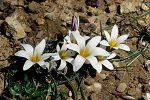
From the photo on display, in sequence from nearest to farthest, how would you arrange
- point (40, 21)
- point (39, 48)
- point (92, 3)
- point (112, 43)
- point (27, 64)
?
point (27, 64) → point (39, 48) → point (112, 43) → point (40, 21) → point (92, 3)

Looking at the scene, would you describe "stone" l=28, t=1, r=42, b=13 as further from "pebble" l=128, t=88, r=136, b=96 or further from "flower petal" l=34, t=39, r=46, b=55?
"pebble" l=128, t=88, r=136, b=96

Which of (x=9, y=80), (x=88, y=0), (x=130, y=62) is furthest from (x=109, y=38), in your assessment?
(x=9, y=80)

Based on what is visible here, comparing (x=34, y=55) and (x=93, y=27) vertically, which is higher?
(x=93, y=27)

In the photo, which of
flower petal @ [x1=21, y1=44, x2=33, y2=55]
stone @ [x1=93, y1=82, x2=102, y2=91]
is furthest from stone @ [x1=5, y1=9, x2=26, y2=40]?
stone @ [x1=93, y1=82, x2=102, y2=91]

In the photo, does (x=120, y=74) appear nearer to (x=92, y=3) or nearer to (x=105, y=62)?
(x=105, y=62)

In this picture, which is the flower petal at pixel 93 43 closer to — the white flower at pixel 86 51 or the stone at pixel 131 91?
the white flower at pixel 86 51

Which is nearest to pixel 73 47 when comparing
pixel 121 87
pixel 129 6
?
pixel 121 87

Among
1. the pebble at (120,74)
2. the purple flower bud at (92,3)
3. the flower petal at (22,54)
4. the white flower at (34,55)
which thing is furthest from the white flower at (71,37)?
the purple flower bud at (92,3)
